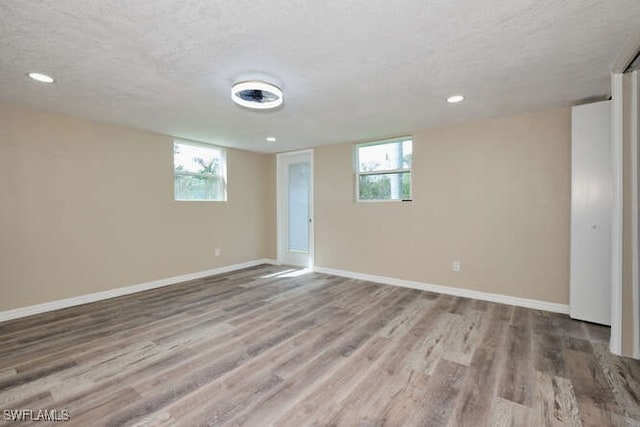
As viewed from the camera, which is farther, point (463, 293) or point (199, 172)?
point (199, 172)

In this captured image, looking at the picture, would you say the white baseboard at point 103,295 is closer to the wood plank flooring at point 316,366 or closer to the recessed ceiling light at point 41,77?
the wood plank flooring at point 316,366

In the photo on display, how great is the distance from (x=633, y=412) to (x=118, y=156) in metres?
5.43

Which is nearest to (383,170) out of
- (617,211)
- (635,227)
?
(617,211)

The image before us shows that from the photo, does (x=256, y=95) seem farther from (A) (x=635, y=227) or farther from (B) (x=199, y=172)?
(A) (x=635, y=227)

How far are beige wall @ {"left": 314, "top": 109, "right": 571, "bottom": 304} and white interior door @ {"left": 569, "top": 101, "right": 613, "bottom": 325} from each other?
0.71 feet

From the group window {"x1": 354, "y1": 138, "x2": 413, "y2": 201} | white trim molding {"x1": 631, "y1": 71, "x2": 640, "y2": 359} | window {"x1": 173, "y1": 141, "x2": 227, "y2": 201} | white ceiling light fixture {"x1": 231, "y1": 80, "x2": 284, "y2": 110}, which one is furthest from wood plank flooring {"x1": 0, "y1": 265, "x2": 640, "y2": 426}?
white ceiling light fixture {"x1": 231, "y1": 80, "x2": 284, "y2": 110}

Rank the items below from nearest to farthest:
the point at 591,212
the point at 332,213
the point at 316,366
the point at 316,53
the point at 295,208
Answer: the point at 316,53 < the point at 316,366 < the point at 591,212 < the point at 332,213 < the point at 295,208

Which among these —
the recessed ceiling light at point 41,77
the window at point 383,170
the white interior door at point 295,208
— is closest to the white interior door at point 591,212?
the window at point 383,170

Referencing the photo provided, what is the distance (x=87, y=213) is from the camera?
3.49 metres

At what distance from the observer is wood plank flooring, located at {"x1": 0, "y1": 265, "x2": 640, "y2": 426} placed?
5.30 ft

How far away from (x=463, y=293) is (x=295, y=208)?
10.9ft

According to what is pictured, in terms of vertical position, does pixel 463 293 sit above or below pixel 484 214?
below

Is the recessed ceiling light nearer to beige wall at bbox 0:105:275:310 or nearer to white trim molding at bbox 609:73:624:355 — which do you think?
beige wall at bbox 0:105:275:310

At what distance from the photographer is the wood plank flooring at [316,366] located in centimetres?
162
